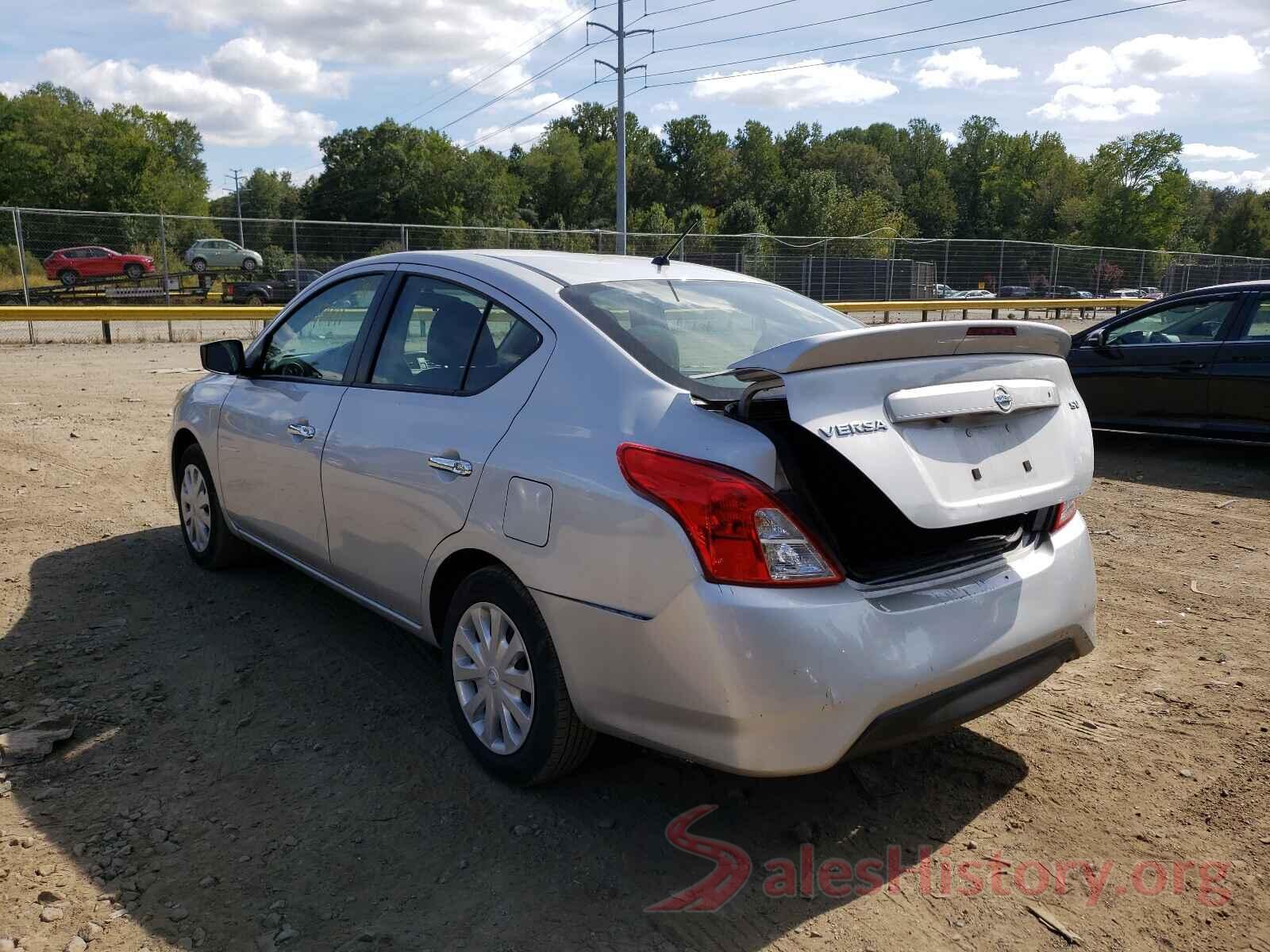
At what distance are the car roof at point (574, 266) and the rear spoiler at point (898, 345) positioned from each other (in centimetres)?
108

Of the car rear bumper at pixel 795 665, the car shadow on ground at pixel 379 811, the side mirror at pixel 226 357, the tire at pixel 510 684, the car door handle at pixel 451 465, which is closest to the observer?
the car rear bumper at pixel 795 665

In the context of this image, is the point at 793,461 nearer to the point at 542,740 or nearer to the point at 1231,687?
the point at 542,740

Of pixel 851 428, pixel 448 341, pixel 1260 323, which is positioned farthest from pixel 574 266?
pixel 1260 323

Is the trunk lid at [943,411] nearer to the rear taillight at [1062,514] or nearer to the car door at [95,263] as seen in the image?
the rear taillight at [1062,514]

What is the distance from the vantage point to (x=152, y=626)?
14.8ft

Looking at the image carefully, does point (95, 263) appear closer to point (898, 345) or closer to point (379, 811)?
point (379, 811)

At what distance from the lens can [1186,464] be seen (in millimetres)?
8273

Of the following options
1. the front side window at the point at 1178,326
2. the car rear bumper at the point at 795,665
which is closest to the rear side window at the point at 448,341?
the car rear bumper at the point at 795,665

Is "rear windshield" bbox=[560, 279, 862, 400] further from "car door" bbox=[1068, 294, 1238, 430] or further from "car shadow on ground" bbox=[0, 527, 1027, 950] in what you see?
"car door" bbox=[1068, 294, 1238, 430]

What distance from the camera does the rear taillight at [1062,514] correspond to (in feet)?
10.2

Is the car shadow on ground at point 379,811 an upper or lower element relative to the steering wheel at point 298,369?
lower

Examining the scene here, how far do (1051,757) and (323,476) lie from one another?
2835 millimetres

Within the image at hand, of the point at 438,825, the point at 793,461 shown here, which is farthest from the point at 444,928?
the point at 793,461

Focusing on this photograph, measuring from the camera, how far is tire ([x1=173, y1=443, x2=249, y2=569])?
5.05 meters
